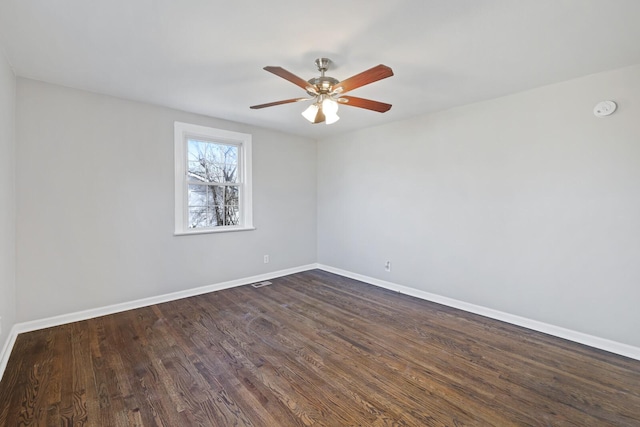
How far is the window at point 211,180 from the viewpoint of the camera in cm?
369

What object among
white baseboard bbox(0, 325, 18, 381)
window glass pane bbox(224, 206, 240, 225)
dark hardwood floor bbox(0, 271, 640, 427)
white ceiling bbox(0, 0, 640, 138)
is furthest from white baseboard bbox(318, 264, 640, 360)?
white baseboard bbox(0, 325, 18, 381)

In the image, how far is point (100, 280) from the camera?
10.3ft

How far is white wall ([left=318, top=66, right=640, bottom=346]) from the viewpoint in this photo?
96.7 inches

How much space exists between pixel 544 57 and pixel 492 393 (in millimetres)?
2540

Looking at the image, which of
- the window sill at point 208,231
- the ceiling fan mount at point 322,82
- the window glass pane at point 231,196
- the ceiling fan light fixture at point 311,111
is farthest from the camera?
the window glass pane at point 231,196

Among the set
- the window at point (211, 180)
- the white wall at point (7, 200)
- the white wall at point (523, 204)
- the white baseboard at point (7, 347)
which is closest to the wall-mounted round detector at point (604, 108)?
the white wall at point (523, 204)

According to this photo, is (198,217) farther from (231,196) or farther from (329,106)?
(329,106)

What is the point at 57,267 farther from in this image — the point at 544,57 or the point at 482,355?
the point at 544,57

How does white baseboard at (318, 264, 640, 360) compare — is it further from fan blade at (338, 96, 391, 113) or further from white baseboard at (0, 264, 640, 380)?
fan blade at (338, 96, 391, 113)

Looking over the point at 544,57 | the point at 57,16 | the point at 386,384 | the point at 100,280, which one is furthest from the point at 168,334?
the point at 544,57

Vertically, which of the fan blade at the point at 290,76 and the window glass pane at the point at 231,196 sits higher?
the fan blade at the point at 290,76

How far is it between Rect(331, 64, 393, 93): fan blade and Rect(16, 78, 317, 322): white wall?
7.78 ft

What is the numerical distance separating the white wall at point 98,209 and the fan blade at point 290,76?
86.2 inches

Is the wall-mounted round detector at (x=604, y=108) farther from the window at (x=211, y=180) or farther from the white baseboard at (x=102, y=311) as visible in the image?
the white baseboard at (x=102, y=311)
